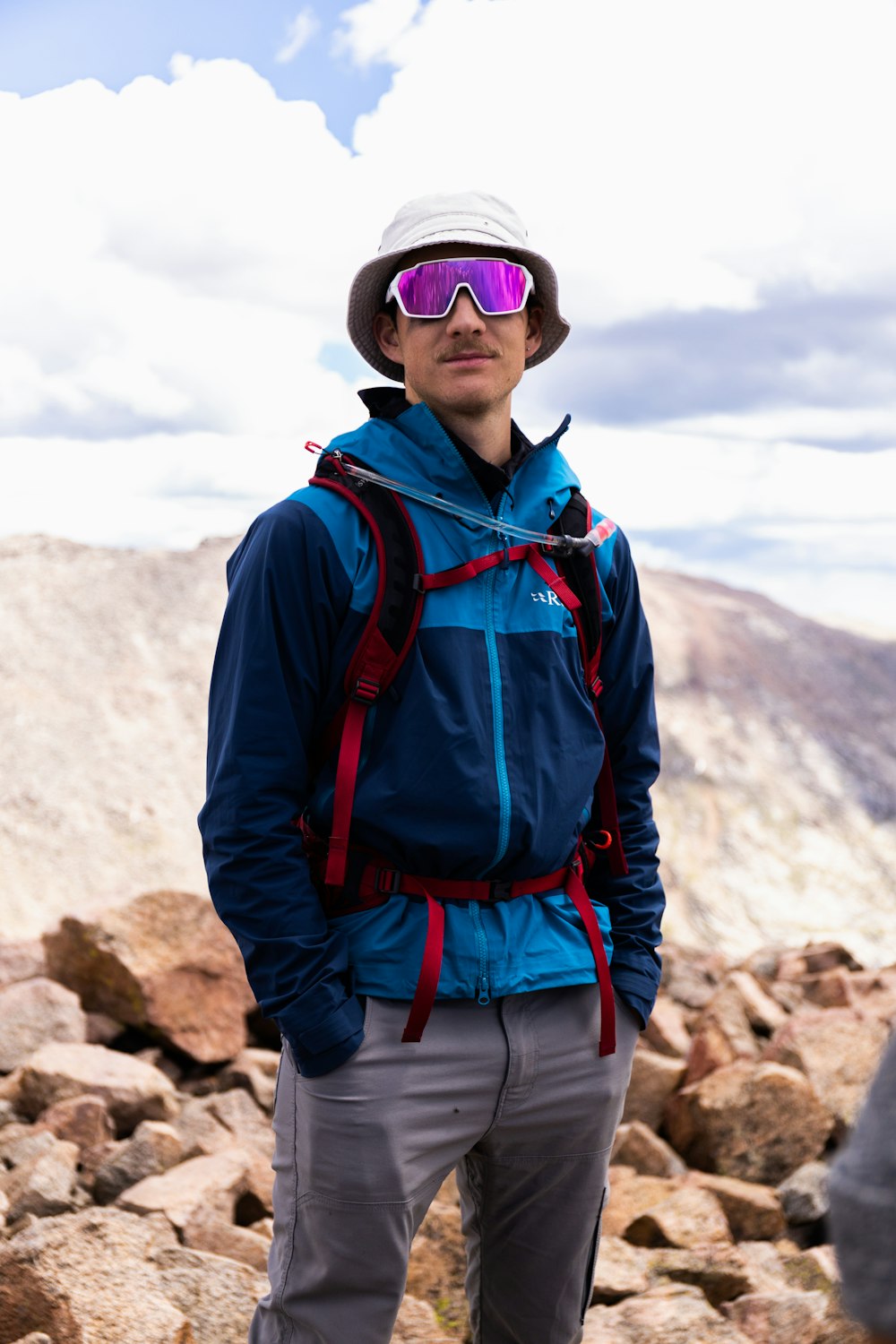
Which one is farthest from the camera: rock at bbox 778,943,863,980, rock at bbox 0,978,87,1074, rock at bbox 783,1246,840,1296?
rock at bbox 778,943,863,980

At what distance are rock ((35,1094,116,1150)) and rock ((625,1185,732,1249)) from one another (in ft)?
8.07

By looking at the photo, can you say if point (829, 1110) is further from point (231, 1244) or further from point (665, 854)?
point (665, 854)

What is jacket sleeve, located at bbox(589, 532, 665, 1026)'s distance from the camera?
3.49 meters

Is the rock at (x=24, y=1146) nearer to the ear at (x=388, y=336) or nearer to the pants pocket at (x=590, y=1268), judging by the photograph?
the pants pocket at (x=590, y=1268)

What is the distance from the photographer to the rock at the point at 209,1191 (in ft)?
17.1

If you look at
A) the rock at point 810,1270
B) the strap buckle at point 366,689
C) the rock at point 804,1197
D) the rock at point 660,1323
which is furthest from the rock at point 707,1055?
the strap buckle at point 366,689

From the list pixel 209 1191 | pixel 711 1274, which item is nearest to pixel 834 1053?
pixel 711 1274

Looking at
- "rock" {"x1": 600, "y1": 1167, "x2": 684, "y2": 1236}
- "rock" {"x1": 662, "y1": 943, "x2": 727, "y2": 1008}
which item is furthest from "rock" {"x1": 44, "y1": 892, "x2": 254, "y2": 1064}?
"rock" {"x1": 662, "y1": 943, "x2": 727, "y2": 1008}

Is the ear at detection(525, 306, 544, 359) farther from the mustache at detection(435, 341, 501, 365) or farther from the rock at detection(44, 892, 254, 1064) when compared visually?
the rock at detection(44, 892, 254, 1064)

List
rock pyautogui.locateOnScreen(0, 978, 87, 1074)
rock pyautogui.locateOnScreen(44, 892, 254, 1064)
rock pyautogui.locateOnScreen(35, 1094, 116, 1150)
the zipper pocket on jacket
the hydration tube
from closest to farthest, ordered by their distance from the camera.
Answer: the zipper pocket on jacket → the hydration tube → rock pyautogui.locateOnScreen(35, 1094, 116, 1150) → rock pyautogui.locateOnScreen(0, 978, 87, 1074) → rock pyautogui.locateOnScreen(44, 892, 254, 1064)

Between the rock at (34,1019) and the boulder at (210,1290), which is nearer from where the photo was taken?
the boulder at (210,1290)

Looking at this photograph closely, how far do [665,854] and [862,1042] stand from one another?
25.1 m

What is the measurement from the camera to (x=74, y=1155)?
584cm

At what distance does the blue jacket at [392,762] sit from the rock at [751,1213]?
3.72 meters
